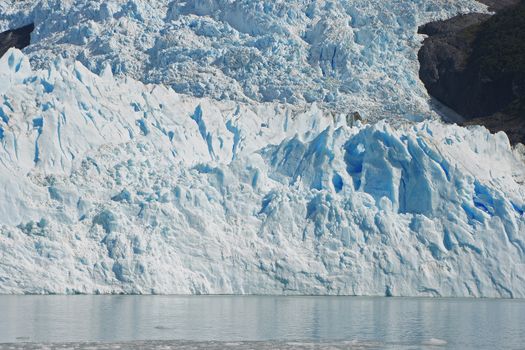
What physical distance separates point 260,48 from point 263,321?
2224 centimetres

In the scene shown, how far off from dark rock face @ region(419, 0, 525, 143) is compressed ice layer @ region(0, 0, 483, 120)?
1.31m

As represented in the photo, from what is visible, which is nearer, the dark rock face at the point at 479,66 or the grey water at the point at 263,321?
the grey water at the point at 263,321

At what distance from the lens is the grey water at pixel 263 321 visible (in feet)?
58.3

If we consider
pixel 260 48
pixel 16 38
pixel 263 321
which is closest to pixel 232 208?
pixel 263 321

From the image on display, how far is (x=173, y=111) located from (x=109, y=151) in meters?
3.92

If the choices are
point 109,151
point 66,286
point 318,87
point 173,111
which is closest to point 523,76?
point 318,87

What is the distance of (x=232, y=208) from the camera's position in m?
28.0

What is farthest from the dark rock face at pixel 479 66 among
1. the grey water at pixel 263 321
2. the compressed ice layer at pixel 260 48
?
the grey water at pixel 263 321

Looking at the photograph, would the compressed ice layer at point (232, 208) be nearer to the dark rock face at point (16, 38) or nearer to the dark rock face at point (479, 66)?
the dark rock face at point (479, 66)

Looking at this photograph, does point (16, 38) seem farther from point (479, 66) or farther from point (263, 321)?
point (263, 321)

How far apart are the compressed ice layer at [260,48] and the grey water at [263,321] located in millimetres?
13585

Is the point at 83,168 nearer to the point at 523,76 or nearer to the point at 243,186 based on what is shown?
the point at 243,186

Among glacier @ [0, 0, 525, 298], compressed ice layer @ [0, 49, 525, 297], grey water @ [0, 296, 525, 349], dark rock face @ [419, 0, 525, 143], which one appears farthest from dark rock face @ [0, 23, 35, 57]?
grey water @ [0, 296, 525, 349]

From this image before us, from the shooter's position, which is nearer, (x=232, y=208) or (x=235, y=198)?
(x=232, y=208)
